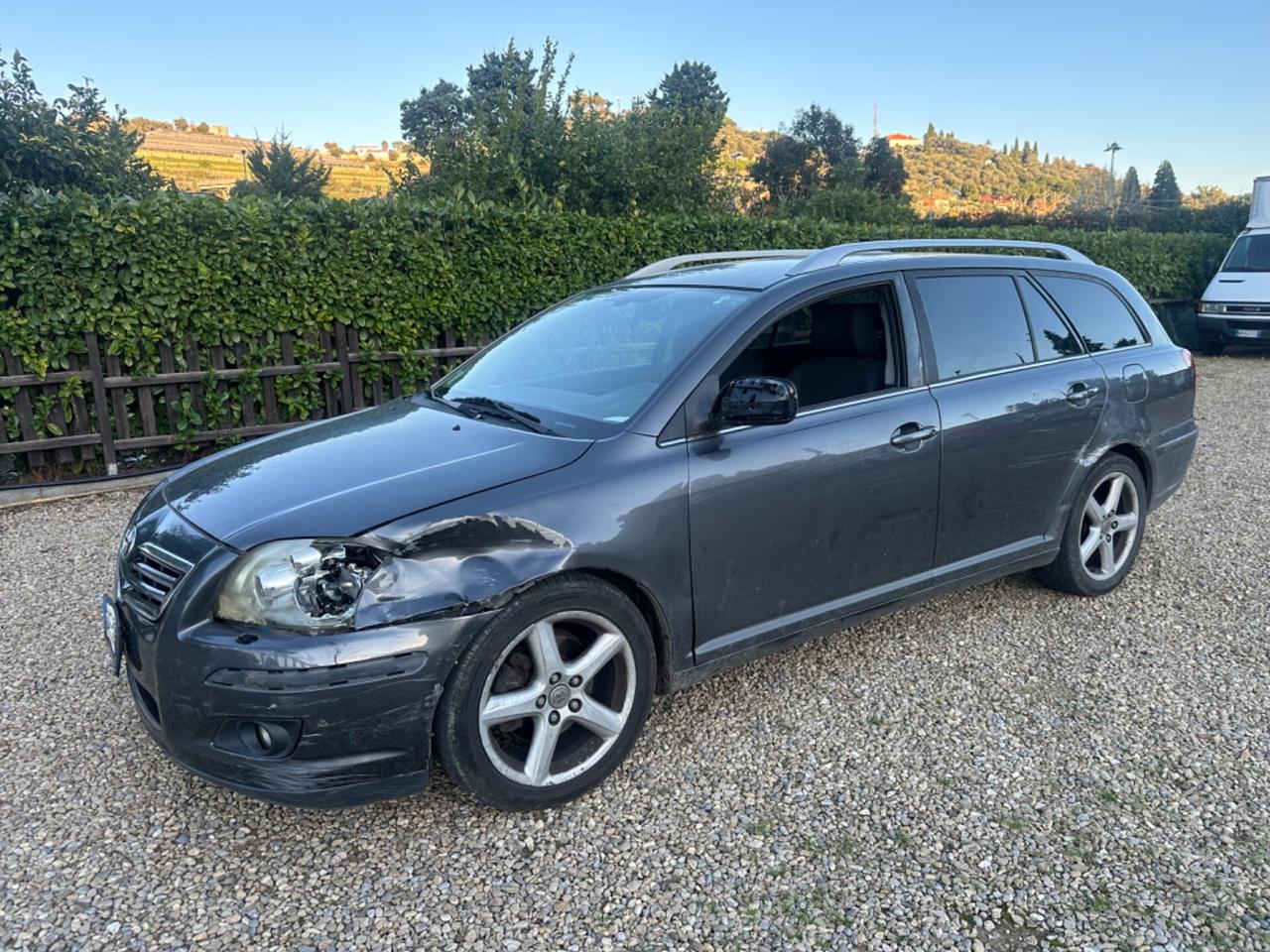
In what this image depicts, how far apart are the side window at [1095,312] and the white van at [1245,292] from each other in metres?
12.0

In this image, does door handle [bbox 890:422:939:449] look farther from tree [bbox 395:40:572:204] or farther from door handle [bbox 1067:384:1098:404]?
tree [bbox 395:40:572:204]

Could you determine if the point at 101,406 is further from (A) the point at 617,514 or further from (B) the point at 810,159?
(B) the point at 810,159

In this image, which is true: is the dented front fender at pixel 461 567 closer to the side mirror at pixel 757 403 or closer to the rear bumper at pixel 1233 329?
the side mirror at pixel 757 403

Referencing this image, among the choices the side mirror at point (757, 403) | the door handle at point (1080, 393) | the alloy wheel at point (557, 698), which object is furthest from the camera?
the door handle at point (1080, 393)

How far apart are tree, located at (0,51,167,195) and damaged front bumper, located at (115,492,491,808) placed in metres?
10.1

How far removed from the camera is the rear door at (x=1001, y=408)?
12.1ft

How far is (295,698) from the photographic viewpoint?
235cm

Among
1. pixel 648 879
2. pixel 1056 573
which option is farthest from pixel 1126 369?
pixel 648 879

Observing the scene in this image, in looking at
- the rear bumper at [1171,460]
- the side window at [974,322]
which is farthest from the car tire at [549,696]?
the rear bumper at [1171,460]

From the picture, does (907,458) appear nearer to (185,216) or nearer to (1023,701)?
(1023,701)

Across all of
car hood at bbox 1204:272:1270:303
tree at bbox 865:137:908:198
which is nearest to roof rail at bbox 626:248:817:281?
car hood at bbox 1204:272:1270:303

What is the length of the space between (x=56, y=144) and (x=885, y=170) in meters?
36.4

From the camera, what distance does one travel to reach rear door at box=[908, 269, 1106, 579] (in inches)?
145

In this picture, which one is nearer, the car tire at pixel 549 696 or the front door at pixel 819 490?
the car tire at pixel 549 696
